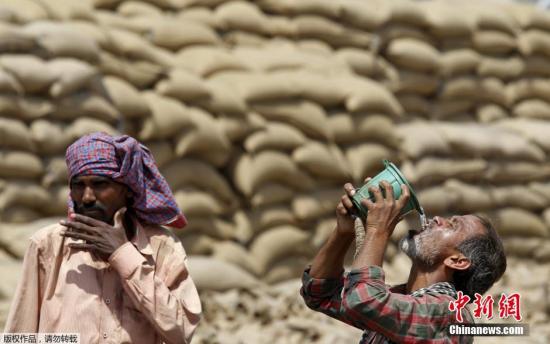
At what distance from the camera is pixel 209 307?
4523 millimetres

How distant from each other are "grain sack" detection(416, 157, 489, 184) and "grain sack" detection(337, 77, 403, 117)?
39cm

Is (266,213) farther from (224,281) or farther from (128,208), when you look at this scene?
(128,208)

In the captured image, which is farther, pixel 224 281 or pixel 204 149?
pixel 204 149

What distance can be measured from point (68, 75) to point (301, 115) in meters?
1.51

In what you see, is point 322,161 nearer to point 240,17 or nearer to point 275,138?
point 275,138

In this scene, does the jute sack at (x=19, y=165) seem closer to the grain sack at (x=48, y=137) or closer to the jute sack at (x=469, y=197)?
the grain sack at (x=48, y=137)

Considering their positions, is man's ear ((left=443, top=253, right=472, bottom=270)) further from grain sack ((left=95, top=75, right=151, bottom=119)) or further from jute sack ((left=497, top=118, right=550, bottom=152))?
jute sack ((left=497, top=118, right=550, bottom=152))

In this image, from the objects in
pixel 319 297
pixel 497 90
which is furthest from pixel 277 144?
pixel 319 297

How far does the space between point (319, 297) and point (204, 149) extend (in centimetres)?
303

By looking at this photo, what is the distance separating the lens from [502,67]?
7.00m

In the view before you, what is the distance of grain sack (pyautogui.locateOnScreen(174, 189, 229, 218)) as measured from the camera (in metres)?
5.06

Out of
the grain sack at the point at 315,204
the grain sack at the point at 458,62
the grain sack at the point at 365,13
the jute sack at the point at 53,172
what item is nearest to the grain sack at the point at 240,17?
the grain sack at the point at 365,13

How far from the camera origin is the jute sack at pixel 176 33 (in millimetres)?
5504

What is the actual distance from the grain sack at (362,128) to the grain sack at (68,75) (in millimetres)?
1668
